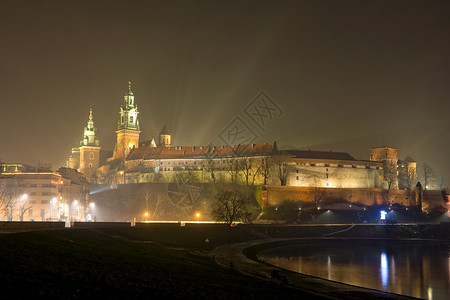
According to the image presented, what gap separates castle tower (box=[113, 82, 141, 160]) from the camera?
155m

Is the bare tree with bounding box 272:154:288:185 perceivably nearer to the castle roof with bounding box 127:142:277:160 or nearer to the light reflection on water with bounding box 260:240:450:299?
the castle roof with bounding box 127:142:277:160

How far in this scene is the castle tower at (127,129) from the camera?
6117 inches

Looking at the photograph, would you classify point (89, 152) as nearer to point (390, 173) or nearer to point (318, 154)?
point (318, 154)

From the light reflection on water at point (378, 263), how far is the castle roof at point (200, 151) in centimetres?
5836

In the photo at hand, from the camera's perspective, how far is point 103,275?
23.7 meters

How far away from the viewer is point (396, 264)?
2072 inches

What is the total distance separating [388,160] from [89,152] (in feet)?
289

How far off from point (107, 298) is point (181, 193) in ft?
288

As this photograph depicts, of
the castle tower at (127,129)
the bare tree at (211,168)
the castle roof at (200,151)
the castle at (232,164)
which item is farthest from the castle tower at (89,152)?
the bare tree at (211,168)

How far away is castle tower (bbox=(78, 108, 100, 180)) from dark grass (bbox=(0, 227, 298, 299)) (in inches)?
5151

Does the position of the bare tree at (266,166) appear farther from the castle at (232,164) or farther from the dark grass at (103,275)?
the dark grass at (103,275)

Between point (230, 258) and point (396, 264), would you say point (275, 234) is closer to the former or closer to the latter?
point (396, 264)

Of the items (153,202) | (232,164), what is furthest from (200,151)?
(153,202)

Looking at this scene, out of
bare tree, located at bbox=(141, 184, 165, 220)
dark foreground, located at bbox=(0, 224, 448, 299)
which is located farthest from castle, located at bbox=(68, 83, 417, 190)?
dark foreground, located at bbox=(0, 224, 448, 299)
